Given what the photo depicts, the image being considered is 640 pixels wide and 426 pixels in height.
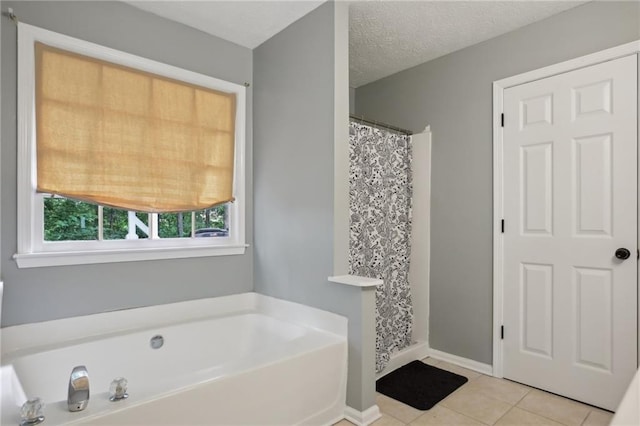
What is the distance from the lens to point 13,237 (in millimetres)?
1907

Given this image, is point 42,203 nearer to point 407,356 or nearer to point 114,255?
point 114,255

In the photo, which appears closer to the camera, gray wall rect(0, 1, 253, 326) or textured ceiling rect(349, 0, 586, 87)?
gray wall rect(0, 1, 253, 326)

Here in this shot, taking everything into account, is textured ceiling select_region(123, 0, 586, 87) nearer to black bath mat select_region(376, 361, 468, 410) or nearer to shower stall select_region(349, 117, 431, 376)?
shower stall select_region(349, 117, 431, 376)

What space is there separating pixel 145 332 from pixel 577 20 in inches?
131

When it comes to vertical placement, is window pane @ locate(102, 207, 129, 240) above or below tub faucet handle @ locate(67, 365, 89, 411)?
above

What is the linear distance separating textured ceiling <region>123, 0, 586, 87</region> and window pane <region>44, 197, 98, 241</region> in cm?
130

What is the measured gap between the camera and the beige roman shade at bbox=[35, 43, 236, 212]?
2.01m

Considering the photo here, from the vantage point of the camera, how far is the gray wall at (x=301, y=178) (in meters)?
2.11

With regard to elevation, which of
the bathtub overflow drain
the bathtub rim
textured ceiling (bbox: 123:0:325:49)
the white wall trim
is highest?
textured ceiling (bbox: 123:0:325:49)

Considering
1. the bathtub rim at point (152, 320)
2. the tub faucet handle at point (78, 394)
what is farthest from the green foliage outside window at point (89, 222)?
the tub faucet handle at point (78, 394)

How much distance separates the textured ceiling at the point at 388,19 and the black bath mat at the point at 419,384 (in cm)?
249

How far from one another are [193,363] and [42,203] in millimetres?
1290

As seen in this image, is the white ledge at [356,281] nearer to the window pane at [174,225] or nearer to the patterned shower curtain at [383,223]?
the patterned shower curtain at [383,223]

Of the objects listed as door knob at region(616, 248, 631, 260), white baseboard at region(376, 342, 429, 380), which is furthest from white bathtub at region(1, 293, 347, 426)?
door knob at region(616, 248, 631, 260)
